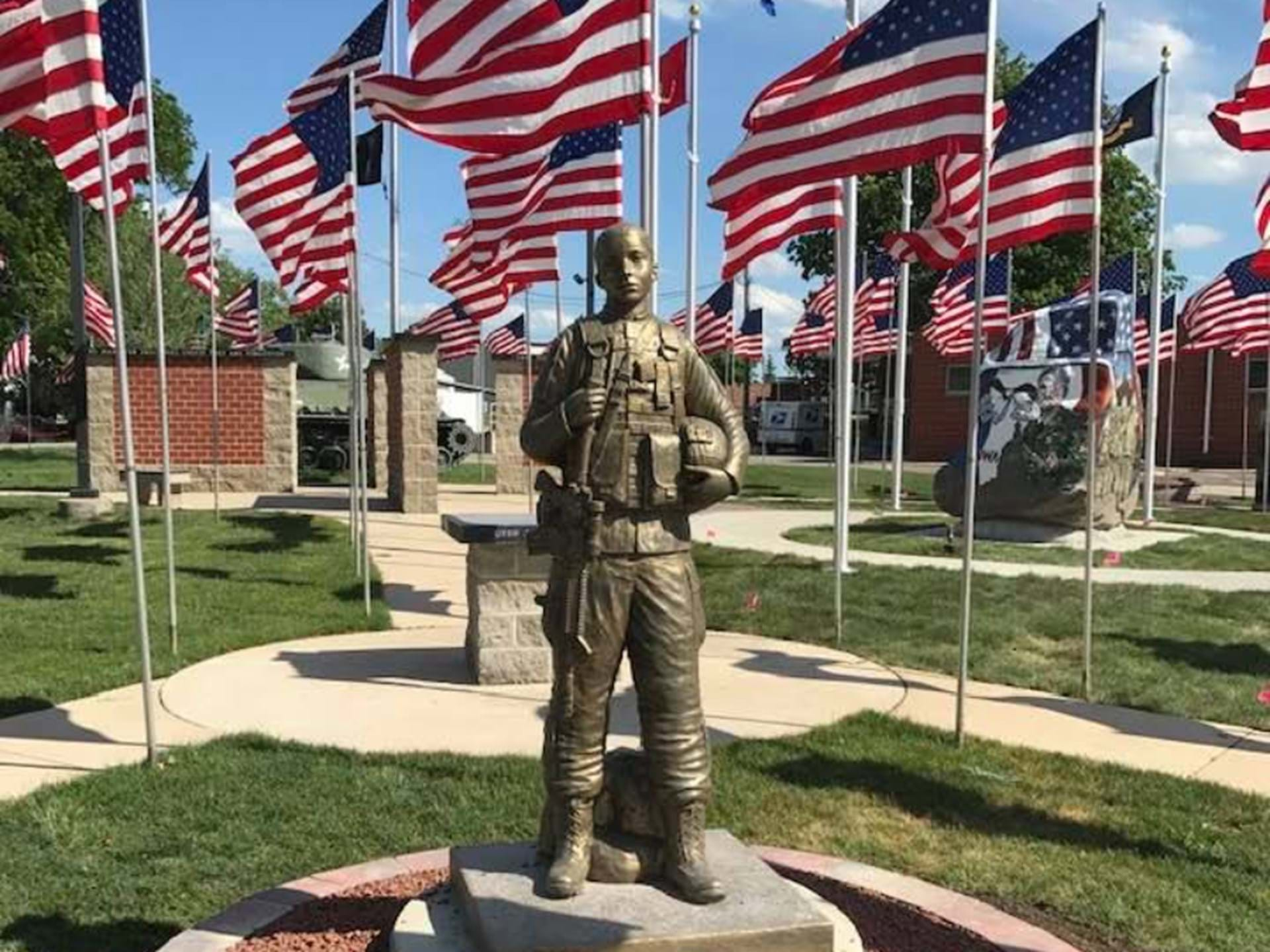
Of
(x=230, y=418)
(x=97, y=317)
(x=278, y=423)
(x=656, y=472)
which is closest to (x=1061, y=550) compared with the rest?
(x=656, y=472)

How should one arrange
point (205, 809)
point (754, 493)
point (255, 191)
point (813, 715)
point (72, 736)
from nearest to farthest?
point (205, 809) < point (72, 736) < point (813, 715) < point (255, 191) < point (754, 493)

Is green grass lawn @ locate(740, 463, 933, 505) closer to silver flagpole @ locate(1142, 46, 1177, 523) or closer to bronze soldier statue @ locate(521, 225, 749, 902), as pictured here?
silver flagpole @ locate(1142, 46, 1177, 523)

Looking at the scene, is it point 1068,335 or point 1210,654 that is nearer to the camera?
point 1210,654

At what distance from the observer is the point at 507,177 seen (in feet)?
32.2

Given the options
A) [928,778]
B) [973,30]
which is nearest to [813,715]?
[928,778]

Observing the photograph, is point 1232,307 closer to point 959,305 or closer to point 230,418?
point 959,305

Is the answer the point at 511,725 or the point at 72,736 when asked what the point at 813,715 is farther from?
the point at 72,736

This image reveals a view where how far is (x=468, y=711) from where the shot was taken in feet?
22.0

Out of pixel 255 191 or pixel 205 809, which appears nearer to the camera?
pixel 205 809

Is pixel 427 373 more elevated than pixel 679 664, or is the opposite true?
pixel 427 373

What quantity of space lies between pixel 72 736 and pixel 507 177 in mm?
5679

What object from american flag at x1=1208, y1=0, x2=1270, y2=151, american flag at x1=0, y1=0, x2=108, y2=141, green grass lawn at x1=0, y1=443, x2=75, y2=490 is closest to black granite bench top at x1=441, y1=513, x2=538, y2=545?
american flag at x1=0, y1=0, x2=108, y2=141

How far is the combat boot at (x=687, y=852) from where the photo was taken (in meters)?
3.40

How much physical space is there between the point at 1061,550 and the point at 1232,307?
7.86 metres
